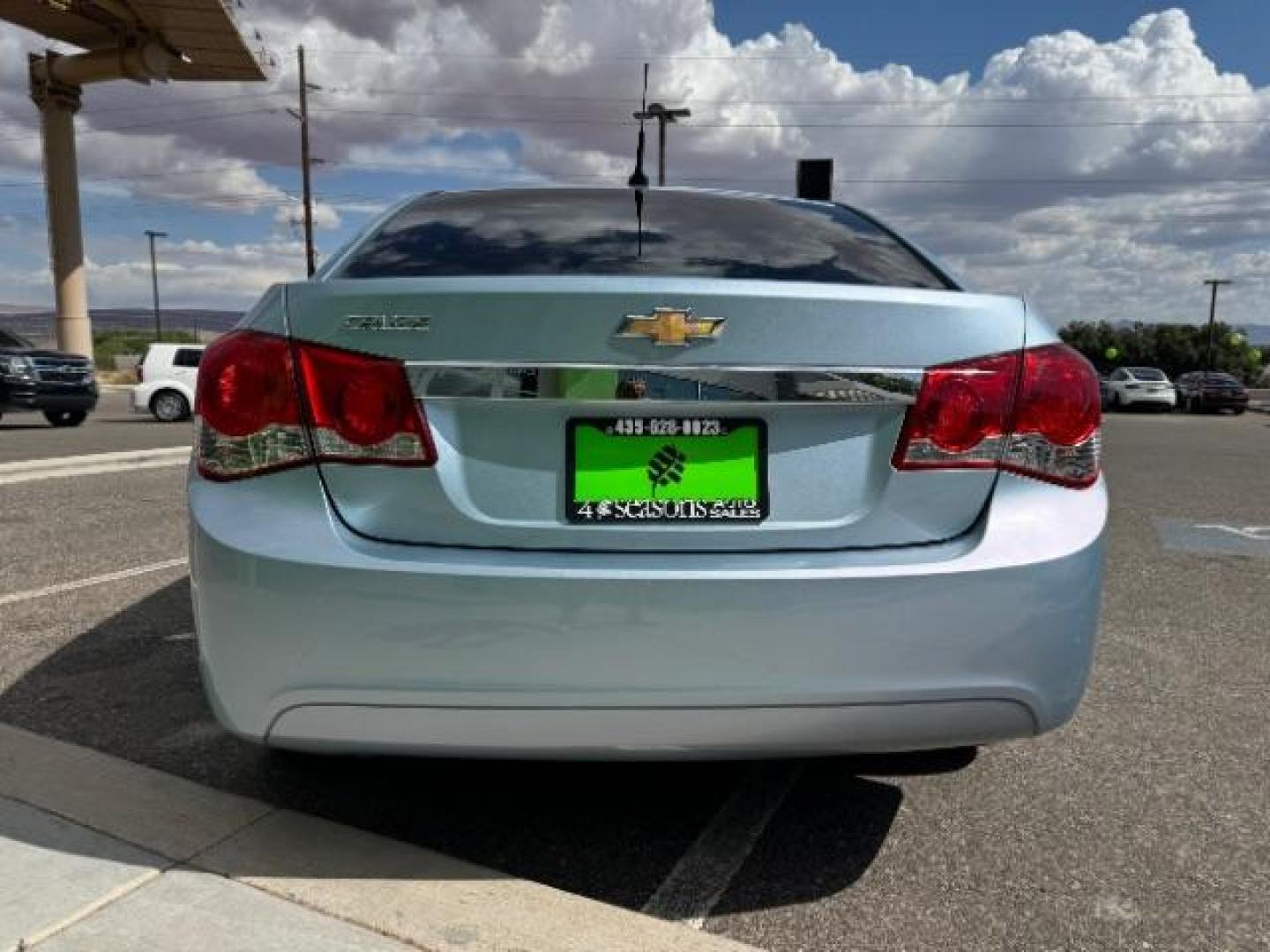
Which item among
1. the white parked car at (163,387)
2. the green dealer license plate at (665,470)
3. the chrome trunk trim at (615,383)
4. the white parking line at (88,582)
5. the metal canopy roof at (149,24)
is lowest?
the white parked car at (163,387)

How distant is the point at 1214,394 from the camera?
35.6 meters

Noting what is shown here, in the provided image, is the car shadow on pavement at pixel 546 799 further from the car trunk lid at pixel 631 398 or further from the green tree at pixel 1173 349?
the green tree at pixel 1173 349

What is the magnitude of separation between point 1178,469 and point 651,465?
1184 centimetres

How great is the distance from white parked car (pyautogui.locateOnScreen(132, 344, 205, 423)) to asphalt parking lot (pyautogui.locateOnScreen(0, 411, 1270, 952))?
18023mm

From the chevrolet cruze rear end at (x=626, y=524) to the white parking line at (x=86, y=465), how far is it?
263 inches

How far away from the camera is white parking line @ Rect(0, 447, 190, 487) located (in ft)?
27.9

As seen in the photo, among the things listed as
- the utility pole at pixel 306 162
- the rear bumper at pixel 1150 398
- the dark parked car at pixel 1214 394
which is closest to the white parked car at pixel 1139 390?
the rear bumper at pixel 1150 398

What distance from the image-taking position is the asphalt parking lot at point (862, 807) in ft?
7.10

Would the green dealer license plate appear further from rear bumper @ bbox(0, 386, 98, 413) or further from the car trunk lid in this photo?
rear bumper @ bbox(0, 386, 98, 413)

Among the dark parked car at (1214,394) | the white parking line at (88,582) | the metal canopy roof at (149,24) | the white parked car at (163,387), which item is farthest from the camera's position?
the dark parked car at (1214,394)

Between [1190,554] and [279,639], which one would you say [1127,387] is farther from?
[279,639]

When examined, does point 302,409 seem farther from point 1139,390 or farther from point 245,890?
point 1139,390

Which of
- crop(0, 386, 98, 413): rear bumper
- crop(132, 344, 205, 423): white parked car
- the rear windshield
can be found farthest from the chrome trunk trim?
crop(132, 344, 205, 423): white parked car

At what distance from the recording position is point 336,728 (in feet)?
6.58
